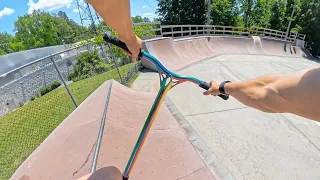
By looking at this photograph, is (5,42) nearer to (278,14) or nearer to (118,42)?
(278,14)

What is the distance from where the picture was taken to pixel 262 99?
926 millimetres

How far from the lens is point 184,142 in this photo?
3641mm

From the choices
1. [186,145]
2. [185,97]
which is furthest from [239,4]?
[186,145]

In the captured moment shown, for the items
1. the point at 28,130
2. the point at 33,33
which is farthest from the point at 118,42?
the point at 33,33

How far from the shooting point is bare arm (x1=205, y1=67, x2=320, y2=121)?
69 centimetres

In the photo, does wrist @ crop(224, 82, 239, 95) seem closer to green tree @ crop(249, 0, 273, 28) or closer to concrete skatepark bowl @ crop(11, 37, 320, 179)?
concrete skatepark bowl @ crop(11, 37, 320, 179)

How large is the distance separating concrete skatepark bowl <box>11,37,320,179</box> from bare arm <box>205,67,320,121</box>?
2.09m

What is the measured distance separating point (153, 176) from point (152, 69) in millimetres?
6740

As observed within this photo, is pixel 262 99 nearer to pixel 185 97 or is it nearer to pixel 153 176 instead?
pixel 153 176

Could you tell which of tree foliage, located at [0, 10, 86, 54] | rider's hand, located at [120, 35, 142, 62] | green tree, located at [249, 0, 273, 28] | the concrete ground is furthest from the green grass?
tree foliage, located at [0, 10, 86, 54]

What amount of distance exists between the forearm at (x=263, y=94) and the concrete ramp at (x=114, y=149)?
2013mm

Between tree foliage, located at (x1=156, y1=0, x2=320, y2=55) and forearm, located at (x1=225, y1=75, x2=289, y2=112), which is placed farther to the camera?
tree foliage, located at (x1=156, y1=0, x2=320, y2=55)

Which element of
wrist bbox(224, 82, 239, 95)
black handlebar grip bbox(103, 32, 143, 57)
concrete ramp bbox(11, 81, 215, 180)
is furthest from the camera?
concrete ramp bbox(11, 81, 215, 180)

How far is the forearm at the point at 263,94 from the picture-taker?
0.85 meters
